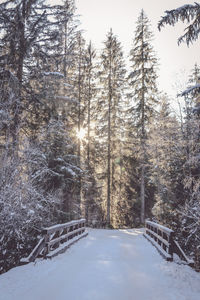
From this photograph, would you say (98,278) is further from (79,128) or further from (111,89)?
Answer: (111,89)

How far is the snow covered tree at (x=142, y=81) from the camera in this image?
21.5 meters

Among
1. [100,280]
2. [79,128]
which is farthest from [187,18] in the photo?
[79,128]

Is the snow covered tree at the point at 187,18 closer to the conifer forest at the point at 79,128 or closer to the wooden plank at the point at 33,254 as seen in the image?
the conifer forest at the point at 79,128

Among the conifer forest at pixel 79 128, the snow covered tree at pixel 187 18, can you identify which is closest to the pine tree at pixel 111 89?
Result: the conifer forest at pixel 79 128

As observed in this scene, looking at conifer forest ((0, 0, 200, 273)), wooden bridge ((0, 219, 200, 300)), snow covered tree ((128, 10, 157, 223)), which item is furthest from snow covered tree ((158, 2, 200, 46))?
snow covered tree ((128, 10, 157, 223))

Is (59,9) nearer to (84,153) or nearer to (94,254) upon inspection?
(94,254)

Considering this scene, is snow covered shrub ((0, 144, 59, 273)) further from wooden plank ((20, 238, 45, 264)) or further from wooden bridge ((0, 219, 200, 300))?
wooden bridge ((0, 219, 200, 300))

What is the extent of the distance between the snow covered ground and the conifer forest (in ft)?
5.12

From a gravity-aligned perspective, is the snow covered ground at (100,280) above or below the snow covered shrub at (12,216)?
below

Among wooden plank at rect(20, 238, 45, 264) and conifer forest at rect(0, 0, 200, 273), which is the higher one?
conifer forest at rect(0, 0, 200, 273)

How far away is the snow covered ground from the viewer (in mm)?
4877

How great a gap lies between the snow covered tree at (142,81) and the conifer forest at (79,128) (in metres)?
0.09

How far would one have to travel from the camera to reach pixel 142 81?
866 inches

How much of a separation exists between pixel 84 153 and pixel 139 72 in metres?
9.40
